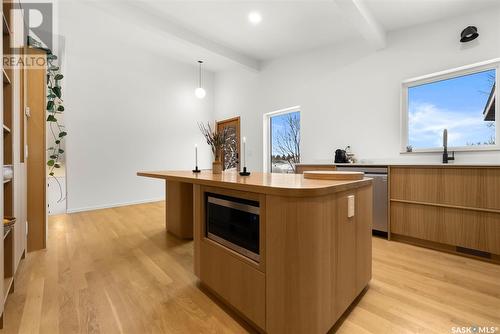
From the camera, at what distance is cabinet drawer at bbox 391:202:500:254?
7.03 ft

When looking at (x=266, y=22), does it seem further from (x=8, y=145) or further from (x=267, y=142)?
(x=8, y=145)

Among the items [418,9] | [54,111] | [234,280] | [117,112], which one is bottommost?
[234,280]

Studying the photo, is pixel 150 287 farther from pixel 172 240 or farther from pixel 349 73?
pixel 349 73

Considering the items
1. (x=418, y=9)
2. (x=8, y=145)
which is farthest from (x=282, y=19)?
(x=8, y=145)

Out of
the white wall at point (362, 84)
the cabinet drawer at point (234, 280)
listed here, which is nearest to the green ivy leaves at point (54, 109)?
the white wall at point (362, 84)

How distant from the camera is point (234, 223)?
1.39 meters

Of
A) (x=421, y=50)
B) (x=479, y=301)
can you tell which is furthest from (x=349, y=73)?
(x=479, y=301)

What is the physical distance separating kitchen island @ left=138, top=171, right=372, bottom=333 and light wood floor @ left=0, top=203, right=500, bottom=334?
0.17 meters

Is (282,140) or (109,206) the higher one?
(282,140)

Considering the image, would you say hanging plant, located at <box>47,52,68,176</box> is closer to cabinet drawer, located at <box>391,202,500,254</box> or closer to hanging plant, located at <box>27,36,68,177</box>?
hanging plant, located at <box>27,36,68,177</box>

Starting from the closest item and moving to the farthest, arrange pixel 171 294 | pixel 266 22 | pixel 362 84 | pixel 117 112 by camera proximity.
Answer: pixel 171 294 < pixel 266 22 < pixel 362 84 < pixel 117 112

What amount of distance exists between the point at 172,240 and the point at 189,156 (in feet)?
10.6

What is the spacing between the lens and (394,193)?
2.70 meters

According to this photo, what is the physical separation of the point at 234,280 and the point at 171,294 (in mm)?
595
